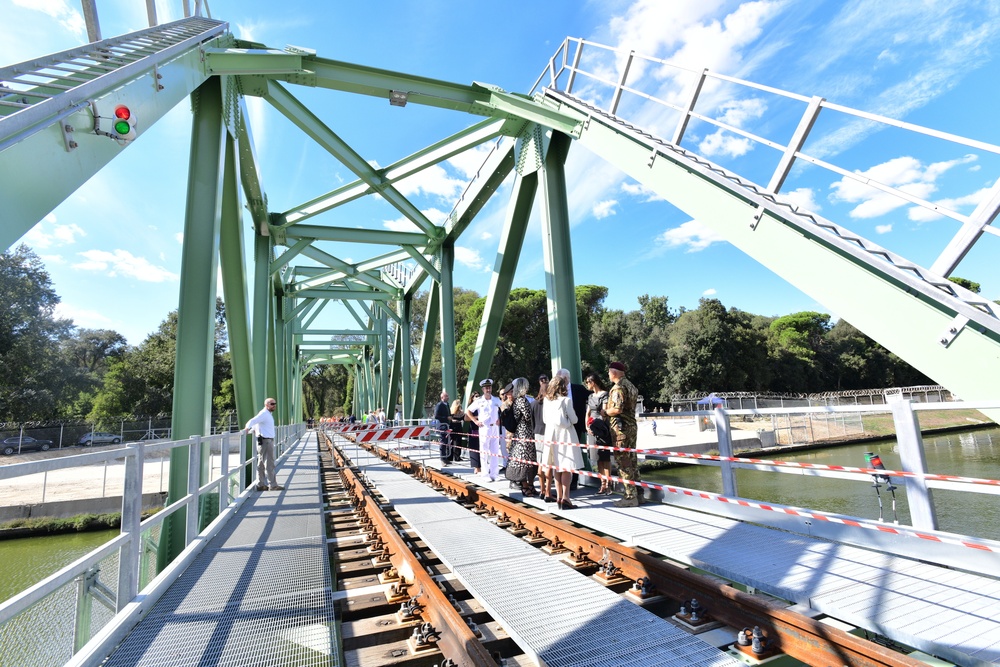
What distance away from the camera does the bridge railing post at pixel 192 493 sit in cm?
495

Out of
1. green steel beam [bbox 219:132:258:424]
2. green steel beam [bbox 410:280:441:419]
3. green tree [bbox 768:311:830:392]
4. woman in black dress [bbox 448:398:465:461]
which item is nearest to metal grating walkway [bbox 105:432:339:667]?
green steel beam [bbox 219:132:258:424]

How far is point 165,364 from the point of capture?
4506cm

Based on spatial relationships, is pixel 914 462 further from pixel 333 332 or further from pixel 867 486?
pixel 333 332

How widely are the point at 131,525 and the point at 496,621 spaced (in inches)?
101

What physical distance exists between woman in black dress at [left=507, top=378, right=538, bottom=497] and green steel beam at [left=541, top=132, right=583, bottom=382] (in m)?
0.76

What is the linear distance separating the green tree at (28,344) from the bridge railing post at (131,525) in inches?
1689

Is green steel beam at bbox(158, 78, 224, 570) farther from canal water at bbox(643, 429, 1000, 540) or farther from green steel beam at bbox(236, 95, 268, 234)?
canal water at bbox(643, 429, 1000, 540)

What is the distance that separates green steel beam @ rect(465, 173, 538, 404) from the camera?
9922 millimetres

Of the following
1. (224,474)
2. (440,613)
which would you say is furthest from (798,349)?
(440,613)

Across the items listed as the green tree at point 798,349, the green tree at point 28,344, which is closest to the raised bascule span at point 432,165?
the green tree at point 28,344

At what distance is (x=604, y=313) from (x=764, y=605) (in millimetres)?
49865

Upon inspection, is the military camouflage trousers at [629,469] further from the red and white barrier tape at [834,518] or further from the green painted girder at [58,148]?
the green painted girder at [58,148]

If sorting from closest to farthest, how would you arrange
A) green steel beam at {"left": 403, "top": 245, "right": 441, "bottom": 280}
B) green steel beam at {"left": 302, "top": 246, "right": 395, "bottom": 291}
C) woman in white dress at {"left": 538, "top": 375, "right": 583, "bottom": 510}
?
woman in white dress at {"left": 538, "top": 375, "right": 583, "bottom": 510}
green steel beam at {"left": 403, "top": 245, "right": 441, "bottom": 280}
green steel beam at {"left": 302, "top": 246, "right": 395, "bottom": 291}

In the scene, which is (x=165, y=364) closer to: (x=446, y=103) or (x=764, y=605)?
(x=446, y=103)
